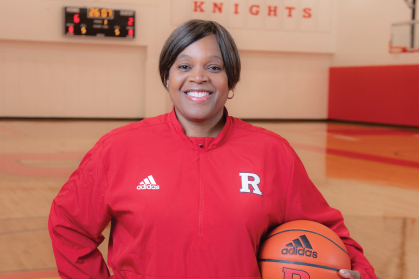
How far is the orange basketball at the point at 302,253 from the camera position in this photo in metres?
1.57

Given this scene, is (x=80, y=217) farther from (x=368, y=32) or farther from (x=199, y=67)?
(x=368, y=32)

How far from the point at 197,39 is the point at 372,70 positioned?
11696 millimetres

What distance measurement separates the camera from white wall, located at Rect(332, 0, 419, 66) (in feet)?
37.6

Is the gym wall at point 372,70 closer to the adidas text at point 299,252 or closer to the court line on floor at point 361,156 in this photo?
the court line on floor at point 361,156

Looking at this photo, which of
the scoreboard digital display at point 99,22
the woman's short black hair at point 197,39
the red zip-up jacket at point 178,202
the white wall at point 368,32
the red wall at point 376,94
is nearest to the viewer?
the red zip-up jacket at point 178,202

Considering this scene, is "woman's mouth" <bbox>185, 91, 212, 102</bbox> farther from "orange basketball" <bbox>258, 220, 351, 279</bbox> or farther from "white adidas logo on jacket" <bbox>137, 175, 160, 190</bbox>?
"orange basketball" <bbox>258, 220, 351, 279</bbox>

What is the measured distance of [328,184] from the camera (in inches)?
192

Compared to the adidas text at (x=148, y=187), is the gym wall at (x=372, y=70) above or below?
above

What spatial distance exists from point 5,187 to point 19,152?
2225mm

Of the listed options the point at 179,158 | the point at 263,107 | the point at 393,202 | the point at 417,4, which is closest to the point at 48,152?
the point at 393,202

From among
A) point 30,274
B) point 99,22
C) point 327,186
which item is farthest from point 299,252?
point 99,22

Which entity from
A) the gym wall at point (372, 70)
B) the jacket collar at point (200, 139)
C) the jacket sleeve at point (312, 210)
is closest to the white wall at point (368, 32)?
the gym wall at point (372, 70)

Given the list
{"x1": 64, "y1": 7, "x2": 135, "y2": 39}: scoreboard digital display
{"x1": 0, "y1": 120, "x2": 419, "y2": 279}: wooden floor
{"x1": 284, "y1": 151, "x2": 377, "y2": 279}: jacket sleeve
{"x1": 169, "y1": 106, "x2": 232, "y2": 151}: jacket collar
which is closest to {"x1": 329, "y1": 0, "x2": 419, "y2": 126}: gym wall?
{"x1": 0, "y1": 120, "x2": 419, "y2": 279}: wooden floor

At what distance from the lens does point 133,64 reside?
482 inches
